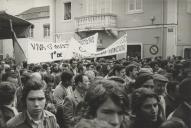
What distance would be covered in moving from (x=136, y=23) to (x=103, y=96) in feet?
60.9

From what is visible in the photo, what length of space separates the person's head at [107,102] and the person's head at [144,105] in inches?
35.0

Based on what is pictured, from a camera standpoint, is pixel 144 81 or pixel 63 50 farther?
pixel 63 50

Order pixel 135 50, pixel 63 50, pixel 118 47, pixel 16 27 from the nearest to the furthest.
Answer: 1. pixel 16 27
2. pixel 63 50
3. pixel 118 47
4. pixel 135 50

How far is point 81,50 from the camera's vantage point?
39.5ft

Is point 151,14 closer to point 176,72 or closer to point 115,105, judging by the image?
point 176,72

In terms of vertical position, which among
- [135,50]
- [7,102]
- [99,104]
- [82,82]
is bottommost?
[7,102]

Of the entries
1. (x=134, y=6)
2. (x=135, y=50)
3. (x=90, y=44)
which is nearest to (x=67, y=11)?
(x=134, y=6)

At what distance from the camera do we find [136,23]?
67.7 feet

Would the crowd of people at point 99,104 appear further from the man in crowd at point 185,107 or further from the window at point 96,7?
the window at point 96,7

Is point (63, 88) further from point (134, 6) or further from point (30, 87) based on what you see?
point (134, 6)

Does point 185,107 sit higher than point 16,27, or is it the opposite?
point 16,27

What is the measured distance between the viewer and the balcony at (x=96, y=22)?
2142 centimetres

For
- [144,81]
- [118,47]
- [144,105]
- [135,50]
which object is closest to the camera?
[144,105]

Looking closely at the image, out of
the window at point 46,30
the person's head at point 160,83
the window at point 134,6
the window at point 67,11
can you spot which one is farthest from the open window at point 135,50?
the person's head at point 160,83
